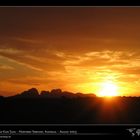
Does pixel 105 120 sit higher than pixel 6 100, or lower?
lower

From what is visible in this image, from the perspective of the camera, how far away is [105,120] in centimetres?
600
